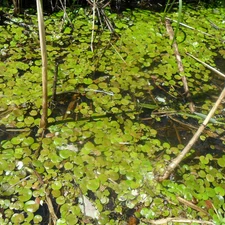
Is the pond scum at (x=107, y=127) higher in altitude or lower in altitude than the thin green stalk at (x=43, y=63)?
lower

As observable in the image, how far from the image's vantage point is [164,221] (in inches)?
55.9

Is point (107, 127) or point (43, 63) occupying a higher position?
point (43, 63)

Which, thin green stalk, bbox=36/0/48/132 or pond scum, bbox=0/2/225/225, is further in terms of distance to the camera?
pond scum, bbox=0/2/225/225

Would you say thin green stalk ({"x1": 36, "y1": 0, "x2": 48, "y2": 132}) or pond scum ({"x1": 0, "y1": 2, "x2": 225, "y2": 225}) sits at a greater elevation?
thin green stalk ({"x1": 36, "y1": 0, "x2": 48, "y2": 132})

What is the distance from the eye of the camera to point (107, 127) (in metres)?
1.75

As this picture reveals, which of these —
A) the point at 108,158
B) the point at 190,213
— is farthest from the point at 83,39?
the point at 190,213

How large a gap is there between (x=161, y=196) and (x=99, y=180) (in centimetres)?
28

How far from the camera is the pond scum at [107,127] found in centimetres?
145

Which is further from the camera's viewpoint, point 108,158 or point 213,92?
point 213,92

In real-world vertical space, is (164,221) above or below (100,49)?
below

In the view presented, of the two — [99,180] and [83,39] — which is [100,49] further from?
[99,180]

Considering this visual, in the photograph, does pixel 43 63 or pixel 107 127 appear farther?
pixel 107 127

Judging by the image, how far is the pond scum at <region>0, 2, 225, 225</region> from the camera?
145 centimetres

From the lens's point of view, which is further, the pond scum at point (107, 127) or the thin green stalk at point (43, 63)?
the pond scum at point (107, 127)
